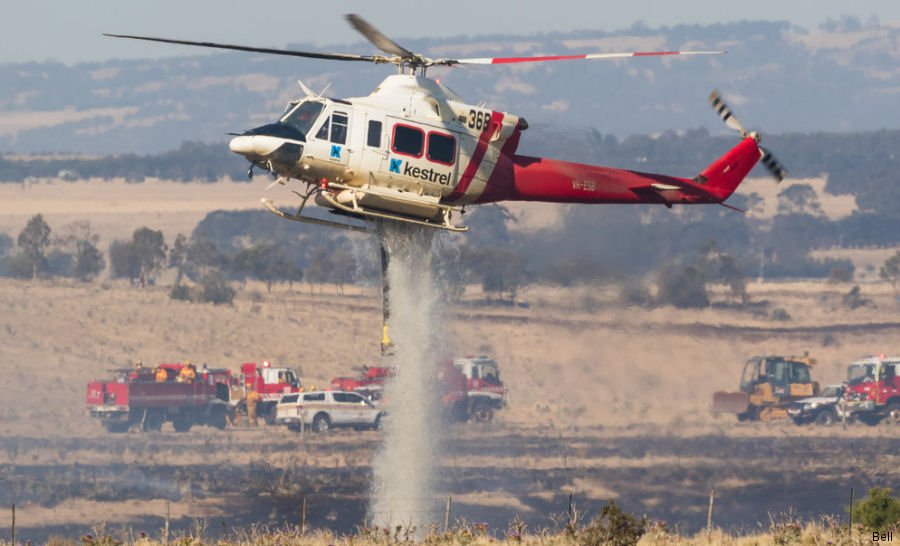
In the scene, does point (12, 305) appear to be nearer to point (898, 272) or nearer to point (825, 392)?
point (825, 392)

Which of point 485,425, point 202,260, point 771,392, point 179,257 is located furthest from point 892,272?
point 485,425

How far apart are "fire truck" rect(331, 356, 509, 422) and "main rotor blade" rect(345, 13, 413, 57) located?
3776 centimetres

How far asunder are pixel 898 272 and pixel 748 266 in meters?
18.7

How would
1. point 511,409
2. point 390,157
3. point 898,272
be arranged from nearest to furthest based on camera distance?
1. point 390,157
2. point 511,409
3. point 898,272

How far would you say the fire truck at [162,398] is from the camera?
69.1m

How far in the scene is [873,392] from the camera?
71562 millimetres

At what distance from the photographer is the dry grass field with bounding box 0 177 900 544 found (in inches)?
2233

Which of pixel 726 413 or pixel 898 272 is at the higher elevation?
pixel 898 272

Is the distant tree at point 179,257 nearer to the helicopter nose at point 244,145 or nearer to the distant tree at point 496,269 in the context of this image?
the distant tree at point 496,269

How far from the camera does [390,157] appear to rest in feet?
107

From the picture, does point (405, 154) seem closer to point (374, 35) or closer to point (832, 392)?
point (374, 35)

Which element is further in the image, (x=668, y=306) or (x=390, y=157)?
(x=668, y=306)

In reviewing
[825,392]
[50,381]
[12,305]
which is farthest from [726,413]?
[12,305]

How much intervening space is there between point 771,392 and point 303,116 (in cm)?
4662
